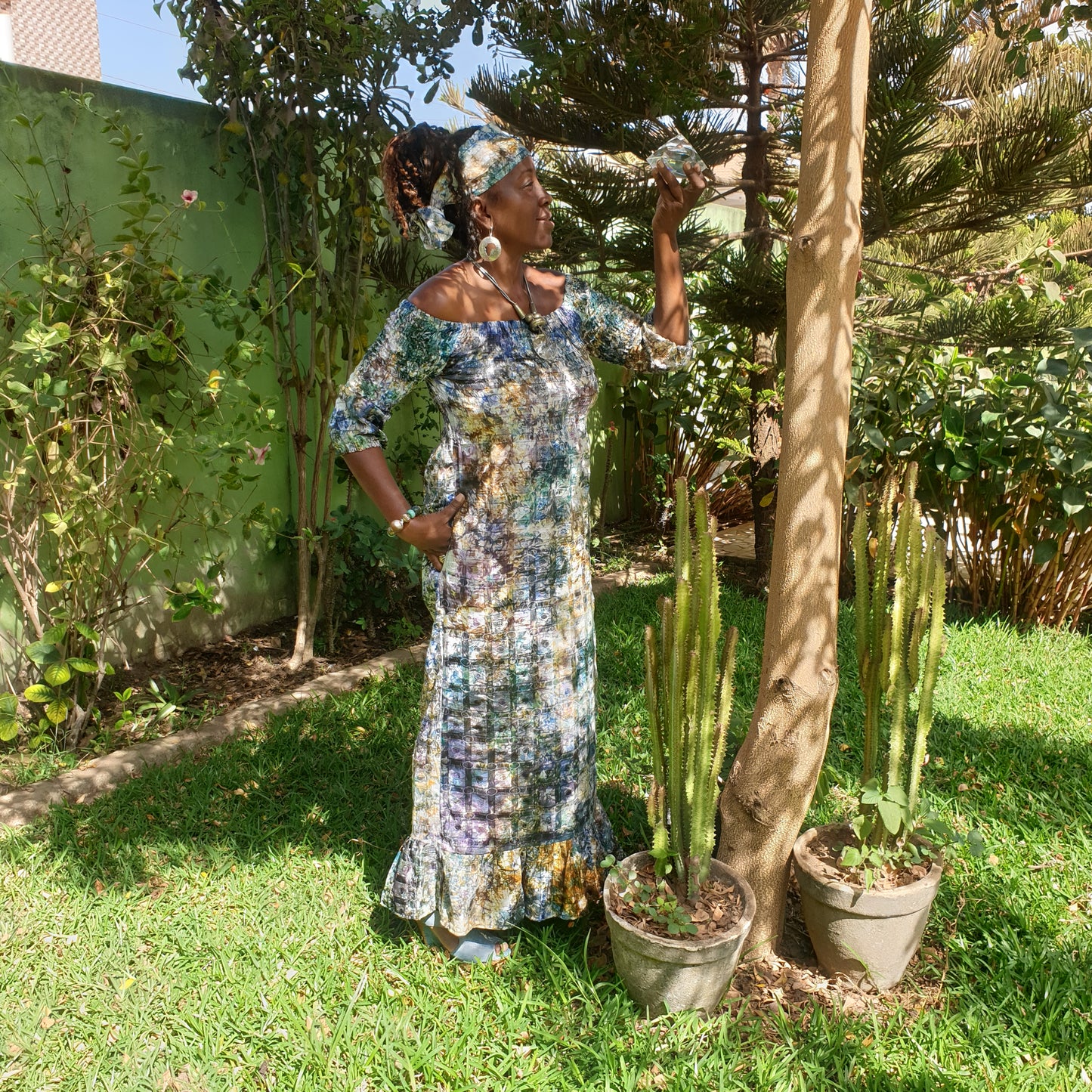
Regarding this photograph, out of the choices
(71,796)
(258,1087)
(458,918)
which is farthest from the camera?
(71,796)

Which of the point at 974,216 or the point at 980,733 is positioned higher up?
the point at 974,216

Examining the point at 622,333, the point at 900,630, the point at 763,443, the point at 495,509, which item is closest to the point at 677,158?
the point at 622,333

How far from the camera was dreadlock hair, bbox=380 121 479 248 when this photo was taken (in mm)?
2049

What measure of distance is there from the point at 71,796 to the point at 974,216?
14.2 feet

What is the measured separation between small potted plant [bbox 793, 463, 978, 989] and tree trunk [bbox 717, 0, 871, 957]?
112mm

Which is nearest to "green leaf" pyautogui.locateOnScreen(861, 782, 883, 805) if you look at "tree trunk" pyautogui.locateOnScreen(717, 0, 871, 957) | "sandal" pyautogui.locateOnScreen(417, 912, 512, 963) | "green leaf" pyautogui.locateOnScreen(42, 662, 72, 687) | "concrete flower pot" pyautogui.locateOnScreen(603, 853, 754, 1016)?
"tree trunk" pyautogui.locateOnScreen(717, 0, 871, 957)

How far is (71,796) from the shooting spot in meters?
2.85

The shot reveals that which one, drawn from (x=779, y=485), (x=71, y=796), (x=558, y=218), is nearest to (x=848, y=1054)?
(x=779, y=485)

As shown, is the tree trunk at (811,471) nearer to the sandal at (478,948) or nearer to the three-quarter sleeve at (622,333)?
the three-quarter sleeve at (622,333)

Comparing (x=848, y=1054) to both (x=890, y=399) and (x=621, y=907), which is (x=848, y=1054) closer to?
(x=621, y=907)

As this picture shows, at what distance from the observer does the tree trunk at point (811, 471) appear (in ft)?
Answer: 6.02

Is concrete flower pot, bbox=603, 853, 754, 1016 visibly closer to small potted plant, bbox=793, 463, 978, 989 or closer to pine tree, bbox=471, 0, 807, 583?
small potted plant, bbox=793, 463, 978, 989

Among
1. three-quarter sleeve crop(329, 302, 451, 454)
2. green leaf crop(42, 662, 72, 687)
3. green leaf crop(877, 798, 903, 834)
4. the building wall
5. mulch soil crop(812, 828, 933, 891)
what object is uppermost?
the building wall

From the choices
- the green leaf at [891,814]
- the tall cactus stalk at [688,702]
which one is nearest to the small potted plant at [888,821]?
the green leaf at [891,814]
